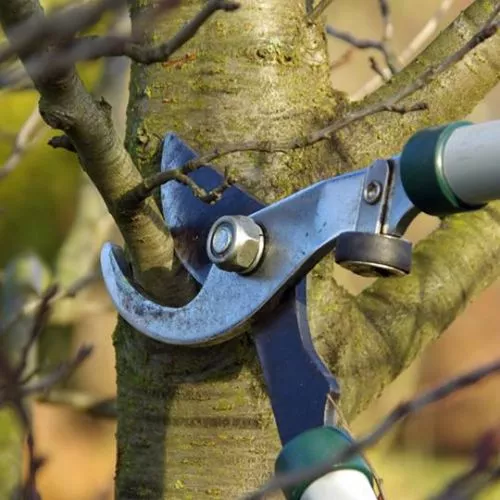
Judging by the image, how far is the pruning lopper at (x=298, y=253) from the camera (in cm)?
92

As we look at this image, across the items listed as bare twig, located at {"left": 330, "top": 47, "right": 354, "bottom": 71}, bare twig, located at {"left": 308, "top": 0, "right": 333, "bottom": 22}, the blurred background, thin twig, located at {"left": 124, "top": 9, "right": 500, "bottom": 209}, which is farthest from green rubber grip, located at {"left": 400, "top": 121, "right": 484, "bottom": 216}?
the blurred background

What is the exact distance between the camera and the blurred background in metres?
3.43

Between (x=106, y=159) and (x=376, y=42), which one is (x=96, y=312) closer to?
(x=376, y=42)

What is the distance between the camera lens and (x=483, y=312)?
7441 millimetres

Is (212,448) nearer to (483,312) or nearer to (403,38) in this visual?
(403,38)

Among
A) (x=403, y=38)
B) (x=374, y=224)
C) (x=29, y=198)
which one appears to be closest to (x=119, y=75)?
(x=29, y=198)

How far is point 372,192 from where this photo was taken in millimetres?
1009

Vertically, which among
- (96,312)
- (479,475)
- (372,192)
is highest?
(479,475)

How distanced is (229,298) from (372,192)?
24cm

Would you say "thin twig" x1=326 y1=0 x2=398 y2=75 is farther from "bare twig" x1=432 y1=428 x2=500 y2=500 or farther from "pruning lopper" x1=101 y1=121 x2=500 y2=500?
"bare twig" x1=432 y1=428 x2=500 y2=500

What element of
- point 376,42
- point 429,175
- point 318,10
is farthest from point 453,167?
point 376,42

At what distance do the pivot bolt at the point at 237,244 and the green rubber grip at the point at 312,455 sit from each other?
236mm

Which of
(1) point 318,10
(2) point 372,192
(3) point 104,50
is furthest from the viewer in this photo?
(1) point 318,10

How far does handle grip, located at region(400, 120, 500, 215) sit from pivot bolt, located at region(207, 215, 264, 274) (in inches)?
9.0
